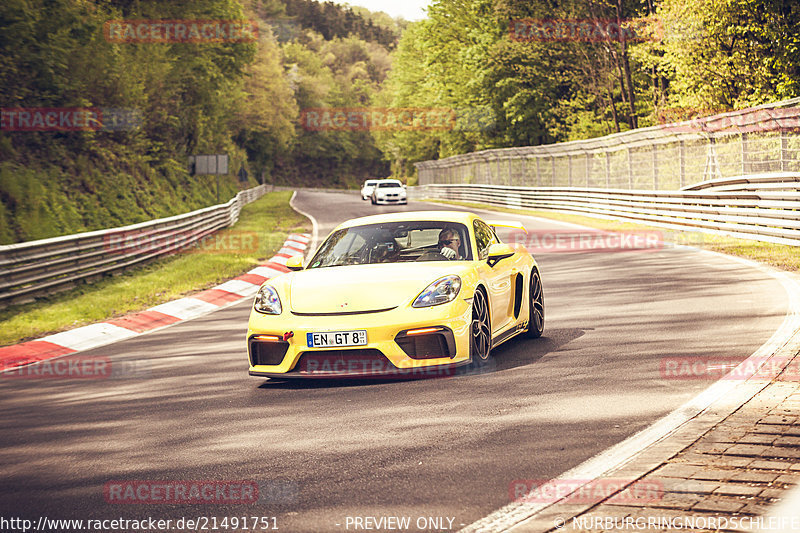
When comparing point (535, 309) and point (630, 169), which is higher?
point (630, 169)

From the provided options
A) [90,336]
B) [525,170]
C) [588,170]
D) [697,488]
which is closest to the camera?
[697,488]

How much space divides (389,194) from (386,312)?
4176 centimetres

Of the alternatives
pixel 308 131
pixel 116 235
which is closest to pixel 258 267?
pixel 116 235

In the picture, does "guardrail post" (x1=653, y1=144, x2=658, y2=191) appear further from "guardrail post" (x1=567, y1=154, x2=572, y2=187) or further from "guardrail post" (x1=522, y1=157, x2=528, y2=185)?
"guardrail post" (x1=522, y1=157, x2=528, y2=185)

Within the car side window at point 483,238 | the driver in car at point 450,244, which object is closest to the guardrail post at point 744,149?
the car side window at point 483,238

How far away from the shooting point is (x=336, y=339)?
714 cm

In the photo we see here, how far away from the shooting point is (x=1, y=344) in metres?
11.4

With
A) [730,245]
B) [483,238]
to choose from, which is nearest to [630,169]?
[730,245]

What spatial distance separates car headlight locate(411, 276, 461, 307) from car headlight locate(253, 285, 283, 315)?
1119 millimetres

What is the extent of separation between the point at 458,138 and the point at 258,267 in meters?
49.1

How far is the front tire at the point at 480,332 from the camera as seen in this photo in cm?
757

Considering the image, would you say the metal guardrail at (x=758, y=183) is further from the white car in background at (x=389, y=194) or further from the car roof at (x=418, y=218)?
the white car in background at (x=389, y=194)

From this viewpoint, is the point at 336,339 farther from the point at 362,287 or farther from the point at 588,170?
the point at 588,170

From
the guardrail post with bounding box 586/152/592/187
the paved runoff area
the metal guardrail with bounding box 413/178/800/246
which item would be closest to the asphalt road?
the paved runoff area
